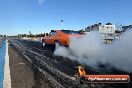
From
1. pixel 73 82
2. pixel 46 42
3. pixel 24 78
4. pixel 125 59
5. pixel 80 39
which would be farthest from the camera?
pixel 46 42

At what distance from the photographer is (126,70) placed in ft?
35.9

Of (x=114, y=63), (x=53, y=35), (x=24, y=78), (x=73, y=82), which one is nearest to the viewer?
(x=73, y=82)

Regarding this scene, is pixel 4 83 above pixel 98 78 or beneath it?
beneath

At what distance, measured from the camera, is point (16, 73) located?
469 inches

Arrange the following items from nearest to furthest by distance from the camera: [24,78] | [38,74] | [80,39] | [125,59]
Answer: [24,78]
[38,74]
[125,59]
[80,39]

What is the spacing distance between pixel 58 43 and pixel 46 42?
3895mm

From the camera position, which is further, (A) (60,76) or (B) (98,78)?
(A) (60,76)

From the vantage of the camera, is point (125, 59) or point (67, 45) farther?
point (67, 45)

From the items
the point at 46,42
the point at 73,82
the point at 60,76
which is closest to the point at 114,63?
the point at 60,76

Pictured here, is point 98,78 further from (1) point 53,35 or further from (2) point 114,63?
(1) point 53,35

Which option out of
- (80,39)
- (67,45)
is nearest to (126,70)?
(80,39)

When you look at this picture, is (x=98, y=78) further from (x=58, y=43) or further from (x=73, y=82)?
(x=58, y=43)

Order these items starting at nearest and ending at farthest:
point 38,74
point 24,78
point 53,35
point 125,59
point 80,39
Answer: point 24,78, point 38,74, point 125,59, point 80,39, point 53,35

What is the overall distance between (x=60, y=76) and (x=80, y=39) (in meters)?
8.98
